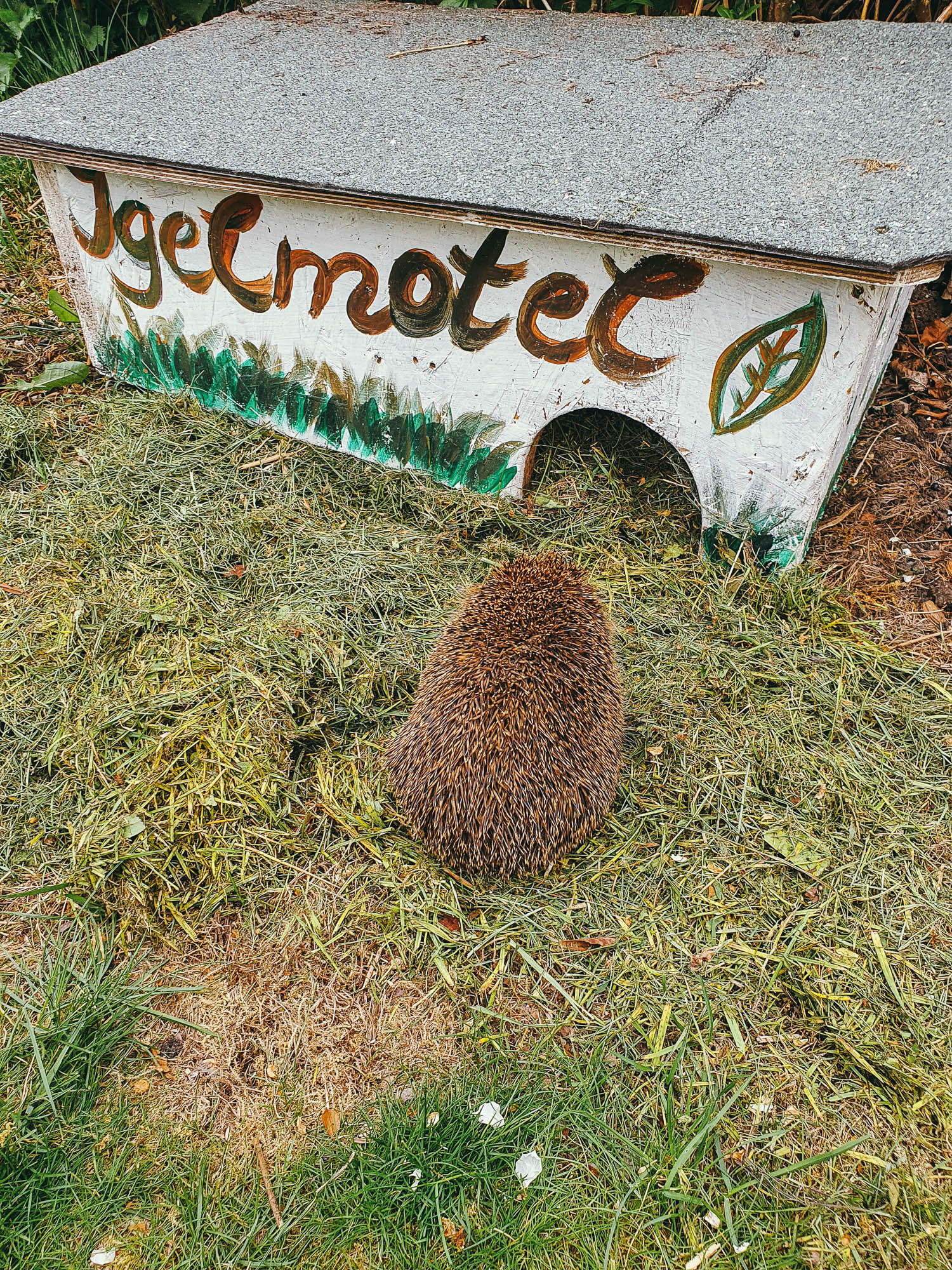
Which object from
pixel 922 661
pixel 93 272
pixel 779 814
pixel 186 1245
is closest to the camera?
pixel 186 1245

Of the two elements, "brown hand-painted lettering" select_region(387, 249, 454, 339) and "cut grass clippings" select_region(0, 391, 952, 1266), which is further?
"brown hand-painted lettering" select_region(387, 249, 454, 339)

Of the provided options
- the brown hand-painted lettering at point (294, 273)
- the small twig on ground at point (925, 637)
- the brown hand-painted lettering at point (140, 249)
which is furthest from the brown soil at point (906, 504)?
the brown hand-painted lettering at point (140, 249)

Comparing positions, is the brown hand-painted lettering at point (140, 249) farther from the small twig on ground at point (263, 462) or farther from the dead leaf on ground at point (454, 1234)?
the dead leaf on ground at point (454, 1234)

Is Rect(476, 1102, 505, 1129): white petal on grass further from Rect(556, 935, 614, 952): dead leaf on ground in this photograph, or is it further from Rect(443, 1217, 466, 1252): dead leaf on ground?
Rect(556, 935, 614, 952): dead leaf on ground

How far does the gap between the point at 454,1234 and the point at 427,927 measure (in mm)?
816

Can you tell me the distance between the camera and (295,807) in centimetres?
310

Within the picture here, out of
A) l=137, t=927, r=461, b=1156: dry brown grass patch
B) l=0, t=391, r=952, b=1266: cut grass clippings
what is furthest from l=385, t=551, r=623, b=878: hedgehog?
l=137, t=927, r=461, b=1156: dry brown grass patch

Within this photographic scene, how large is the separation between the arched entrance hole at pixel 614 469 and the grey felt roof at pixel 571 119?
1051mm

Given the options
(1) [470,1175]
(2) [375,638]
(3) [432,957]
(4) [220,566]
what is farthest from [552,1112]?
(4) [220,566]

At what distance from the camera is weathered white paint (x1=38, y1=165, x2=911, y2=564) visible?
3266 mm

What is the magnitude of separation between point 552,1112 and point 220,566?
8.35 ft

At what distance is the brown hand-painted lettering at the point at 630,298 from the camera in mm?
3336

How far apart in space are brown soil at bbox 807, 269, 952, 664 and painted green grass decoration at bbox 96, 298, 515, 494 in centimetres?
158

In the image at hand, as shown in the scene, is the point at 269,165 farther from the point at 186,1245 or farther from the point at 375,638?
the point at 186,1245
